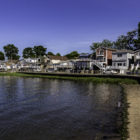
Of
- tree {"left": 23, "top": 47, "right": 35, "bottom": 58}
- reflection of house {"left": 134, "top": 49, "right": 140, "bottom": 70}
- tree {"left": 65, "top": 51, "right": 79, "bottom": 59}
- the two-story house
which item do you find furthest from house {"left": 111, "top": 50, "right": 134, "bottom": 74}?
tree {"left": 23, "top": 47, "right": 35, "bottom": 58}

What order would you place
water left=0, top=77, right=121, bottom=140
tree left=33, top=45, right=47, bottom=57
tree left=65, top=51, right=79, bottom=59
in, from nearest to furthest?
1. water left=0, top=77, right=121, bottom=140
2. tree left=65, top=51, right=79, bottom=59
3. tree left=33, top=45, right=47, bottom=57

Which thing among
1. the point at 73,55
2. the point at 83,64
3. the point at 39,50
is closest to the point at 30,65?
the point at 39,50

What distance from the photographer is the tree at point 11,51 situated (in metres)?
144

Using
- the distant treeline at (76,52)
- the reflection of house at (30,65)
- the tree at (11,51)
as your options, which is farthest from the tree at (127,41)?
the tree at (11,51)

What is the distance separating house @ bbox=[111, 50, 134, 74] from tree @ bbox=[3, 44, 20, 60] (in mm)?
104080

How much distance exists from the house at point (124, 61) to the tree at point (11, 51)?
10408 centimetres

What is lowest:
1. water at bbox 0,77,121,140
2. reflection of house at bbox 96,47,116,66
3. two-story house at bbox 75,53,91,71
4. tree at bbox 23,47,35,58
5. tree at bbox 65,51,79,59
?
water at bbox 0,77,121,140

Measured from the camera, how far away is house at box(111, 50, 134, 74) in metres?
62.0

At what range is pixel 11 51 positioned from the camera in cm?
14675

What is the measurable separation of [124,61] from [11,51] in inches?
4388

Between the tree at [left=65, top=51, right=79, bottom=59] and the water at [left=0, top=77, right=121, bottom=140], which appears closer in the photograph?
the water at [left=0, top=77, right=121, bottom=140]

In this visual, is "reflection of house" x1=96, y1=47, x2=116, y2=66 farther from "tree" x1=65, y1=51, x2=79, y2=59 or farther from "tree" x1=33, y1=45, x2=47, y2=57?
"tree" x1=33, y1=45, x2=47, y2=57

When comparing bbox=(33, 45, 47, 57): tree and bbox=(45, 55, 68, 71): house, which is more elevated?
bbox=(33, 45, 47, 57): tree

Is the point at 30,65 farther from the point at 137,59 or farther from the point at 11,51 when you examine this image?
the point at 137,59
